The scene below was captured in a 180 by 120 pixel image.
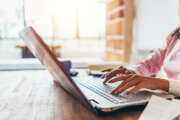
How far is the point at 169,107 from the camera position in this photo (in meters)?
0.53

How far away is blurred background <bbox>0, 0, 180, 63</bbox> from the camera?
344 cm

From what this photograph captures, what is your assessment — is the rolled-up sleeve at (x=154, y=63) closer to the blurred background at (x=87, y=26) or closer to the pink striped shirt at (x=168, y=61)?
the pink striped shirt at (x=168, y=61)

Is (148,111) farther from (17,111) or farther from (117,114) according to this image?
(17,111)

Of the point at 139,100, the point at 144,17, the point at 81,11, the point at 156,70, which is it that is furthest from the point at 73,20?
the point at 139,100

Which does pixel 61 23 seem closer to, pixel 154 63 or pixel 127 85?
pixel 154 63

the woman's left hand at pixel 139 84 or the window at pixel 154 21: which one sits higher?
the window at pixel 154 21

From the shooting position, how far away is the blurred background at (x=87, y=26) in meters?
3.44

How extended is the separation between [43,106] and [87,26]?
5.00 m

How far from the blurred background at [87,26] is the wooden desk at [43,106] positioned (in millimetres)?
2420

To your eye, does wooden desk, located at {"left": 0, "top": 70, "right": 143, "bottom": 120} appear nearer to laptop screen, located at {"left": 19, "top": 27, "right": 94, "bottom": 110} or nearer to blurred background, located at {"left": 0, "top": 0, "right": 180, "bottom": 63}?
laptop screen, located at {"left": 19, "top": 27, "right": 94, "bottom": 110}

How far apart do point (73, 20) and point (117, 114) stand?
16.4ft

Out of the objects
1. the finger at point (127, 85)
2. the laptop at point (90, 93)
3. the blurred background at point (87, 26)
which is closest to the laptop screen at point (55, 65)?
the laptop at point (90, 93)

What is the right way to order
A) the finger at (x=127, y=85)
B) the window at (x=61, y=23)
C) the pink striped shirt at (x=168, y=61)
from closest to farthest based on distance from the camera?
the finger at (x=127, y=85)
the pink striped shirt at (x=168, y=61)
the window at (x=61, y=23)

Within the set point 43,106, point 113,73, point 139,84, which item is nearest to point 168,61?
point 113,73
